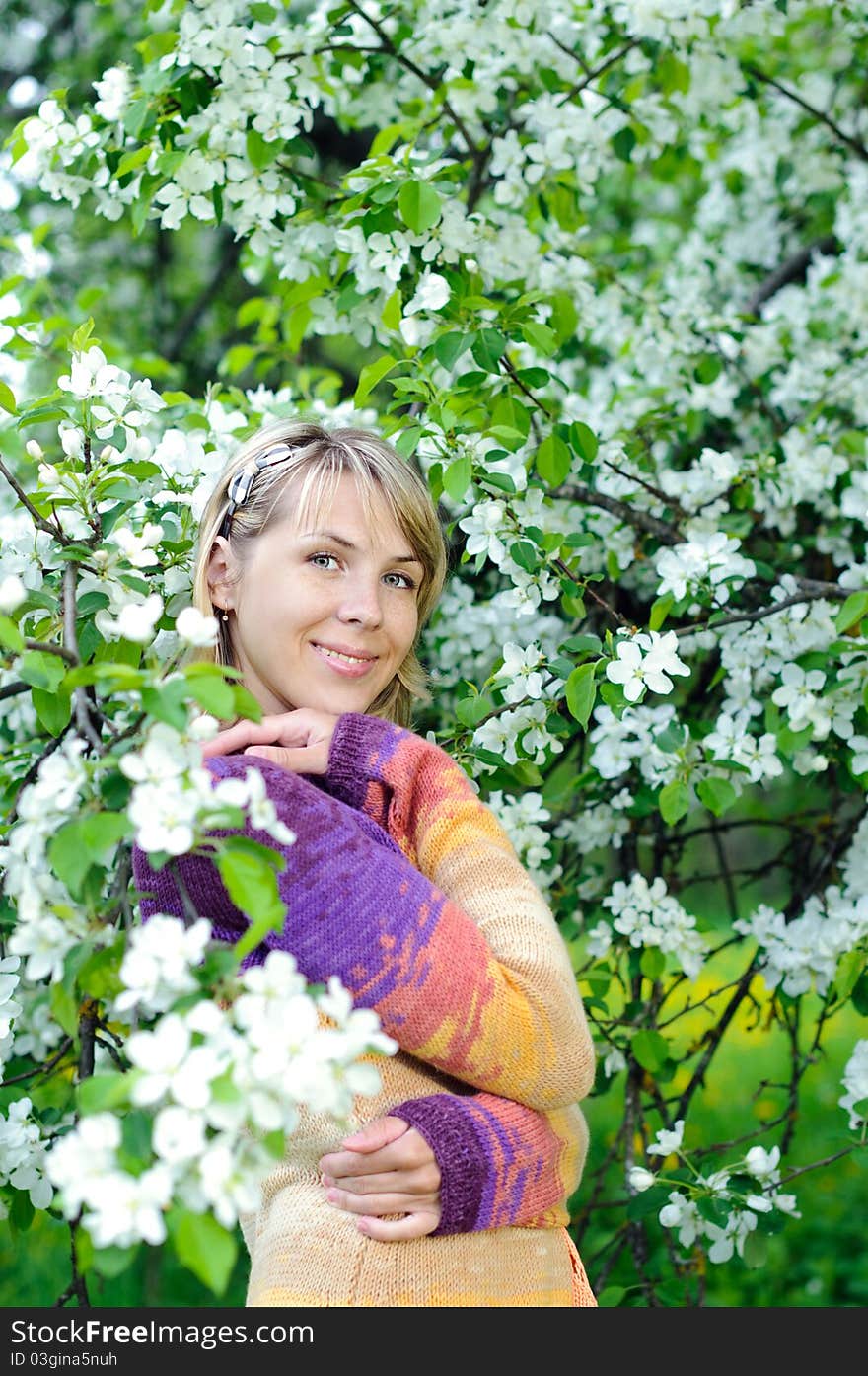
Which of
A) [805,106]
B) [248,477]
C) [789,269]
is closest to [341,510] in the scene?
[248,477]

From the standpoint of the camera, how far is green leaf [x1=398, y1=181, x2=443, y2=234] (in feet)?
6.21

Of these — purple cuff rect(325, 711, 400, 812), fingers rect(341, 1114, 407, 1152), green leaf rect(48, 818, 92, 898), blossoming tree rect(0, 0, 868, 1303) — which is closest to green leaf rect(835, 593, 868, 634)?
blossoming tree rect(0, 0, 868, 1303)

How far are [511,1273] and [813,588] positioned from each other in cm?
114

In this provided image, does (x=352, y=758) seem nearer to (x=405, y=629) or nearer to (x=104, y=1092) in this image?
(x=405, y=629)

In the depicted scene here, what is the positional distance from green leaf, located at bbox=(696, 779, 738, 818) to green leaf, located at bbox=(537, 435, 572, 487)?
19.1 inches

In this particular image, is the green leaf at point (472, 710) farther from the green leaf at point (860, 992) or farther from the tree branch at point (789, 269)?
the tree branch at point (789, 269)

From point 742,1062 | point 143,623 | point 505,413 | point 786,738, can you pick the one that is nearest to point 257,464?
point 505,413

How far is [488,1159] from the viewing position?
1.30m

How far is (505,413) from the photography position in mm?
1998

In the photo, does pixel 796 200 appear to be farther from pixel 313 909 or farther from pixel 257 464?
pixel 313 909

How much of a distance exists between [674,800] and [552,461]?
0.52m

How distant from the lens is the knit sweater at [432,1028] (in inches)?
50.1

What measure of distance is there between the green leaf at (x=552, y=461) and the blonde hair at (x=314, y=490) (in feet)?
1.04

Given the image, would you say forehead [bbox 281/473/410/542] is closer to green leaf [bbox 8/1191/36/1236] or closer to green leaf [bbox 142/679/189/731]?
green leaf [bbox 142/679/189/731]
